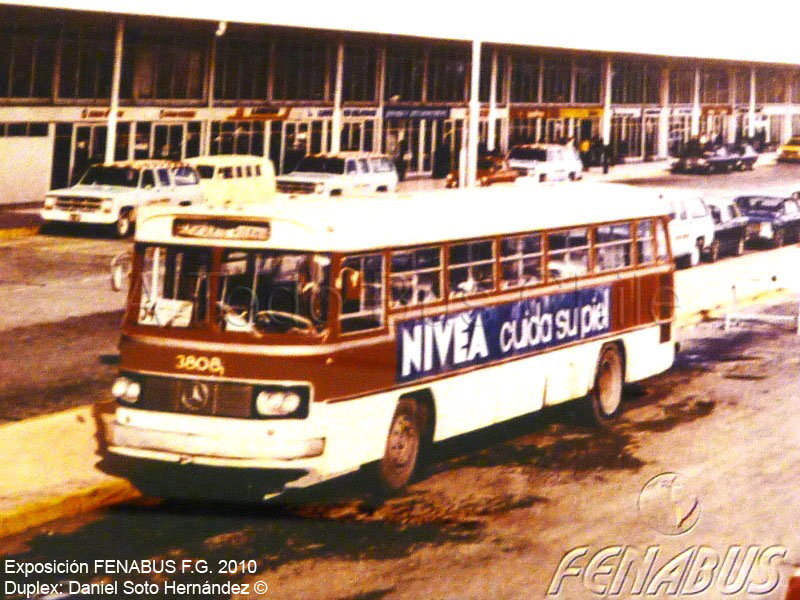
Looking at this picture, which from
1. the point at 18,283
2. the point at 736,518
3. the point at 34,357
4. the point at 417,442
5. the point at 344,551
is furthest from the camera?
the point at 18,283

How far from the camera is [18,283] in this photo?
2272 centimetres

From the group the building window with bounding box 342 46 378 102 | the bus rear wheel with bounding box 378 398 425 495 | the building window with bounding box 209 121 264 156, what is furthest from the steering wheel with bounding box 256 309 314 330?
the building window with bounding box 342 46 378 102

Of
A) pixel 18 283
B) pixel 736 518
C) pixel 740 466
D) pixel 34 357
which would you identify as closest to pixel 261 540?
pixel 736 518

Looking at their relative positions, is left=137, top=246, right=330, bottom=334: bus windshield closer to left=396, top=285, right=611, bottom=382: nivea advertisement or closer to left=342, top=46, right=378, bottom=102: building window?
left=396, top=285, right=611, bottom=382: nivea advertisement

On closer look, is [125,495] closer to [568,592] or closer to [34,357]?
[568,592]

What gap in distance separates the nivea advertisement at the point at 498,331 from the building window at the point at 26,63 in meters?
24.0

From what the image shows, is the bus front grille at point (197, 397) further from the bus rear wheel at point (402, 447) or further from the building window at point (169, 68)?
the building window at point (169, 68)

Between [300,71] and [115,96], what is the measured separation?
806 cm

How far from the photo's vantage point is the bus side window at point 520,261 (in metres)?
12.4

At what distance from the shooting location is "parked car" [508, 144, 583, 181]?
139 feet

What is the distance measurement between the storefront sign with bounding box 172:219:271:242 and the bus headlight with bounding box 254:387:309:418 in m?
1.21

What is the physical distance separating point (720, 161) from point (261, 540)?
1493 inches

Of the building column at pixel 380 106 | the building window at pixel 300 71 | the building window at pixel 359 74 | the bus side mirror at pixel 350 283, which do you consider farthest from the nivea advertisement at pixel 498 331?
the building column at pixel 380 106

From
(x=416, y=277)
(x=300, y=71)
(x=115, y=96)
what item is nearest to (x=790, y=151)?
(x=300, y=71)
